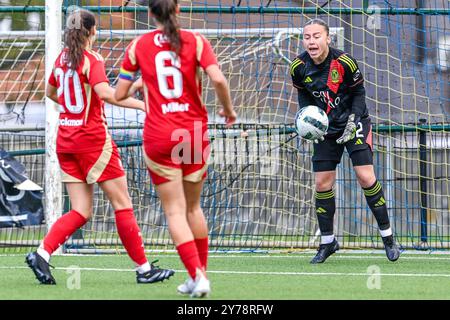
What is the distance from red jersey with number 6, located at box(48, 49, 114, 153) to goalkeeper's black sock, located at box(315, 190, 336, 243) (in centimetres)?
260

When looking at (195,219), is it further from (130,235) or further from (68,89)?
(68,89)

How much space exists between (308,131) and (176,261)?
1784 mm

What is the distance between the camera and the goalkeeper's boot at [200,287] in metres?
6.55

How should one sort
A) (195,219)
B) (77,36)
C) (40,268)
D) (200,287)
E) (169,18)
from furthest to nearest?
(77,36), (40,268), (195,219), (169,18), (200,287)

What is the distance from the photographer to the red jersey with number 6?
7.75 metres

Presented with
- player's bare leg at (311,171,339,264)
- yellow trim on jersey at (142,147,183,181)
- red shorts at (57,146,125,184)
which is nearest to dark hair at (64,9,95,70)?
red shorts at (57,146,125,184)

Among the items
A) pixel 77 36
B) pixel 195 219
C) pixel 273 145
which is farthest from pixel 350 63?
pixel 195 219

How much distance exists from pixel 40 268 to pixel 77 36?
1.69 m

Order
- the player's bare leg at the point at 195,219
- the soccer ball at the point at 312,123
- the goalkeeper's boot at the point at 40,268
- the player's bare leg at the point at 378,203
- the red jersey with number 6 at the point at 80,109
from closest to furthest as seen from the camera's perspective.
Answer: the player's bare leg at the point at 195,219
the goalkeeper's boot at the point at 40,268
the red jersey with number 6 at the point at 80,109
the soccer ball at the point at 312,123
the player's bare leg at the point at 378,203

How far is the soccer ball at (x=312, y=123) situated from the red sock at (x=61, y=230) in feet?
7.76

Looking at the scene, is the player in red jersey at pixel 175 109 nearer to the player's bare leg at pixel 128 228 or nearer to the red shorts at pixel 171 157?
the red shorts at pixel 171 157

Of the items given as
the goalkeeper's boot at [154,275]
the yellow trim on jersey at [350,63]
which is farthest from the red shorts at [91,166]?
the yellow trim on jersey at [350,63]

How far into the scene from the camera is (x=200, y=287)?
6547mm

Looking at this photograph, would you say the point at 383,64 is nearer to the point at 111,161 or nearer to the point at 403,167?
the point at 403,167
